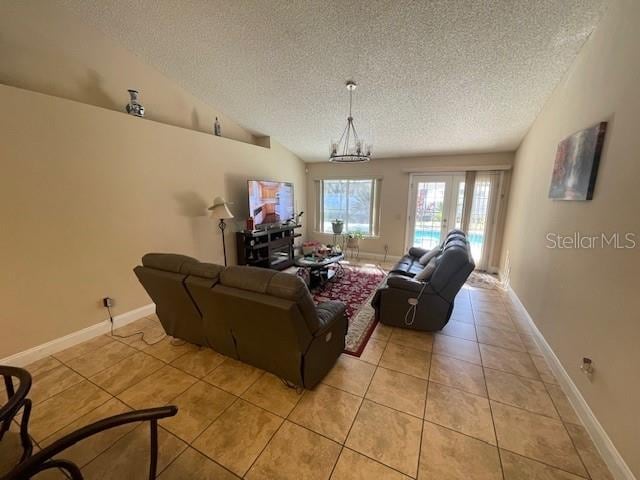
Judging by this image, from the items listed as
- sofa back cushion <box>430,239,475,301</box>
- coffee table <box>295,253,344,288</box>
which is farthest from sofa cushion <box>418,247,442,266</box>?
coffee table <box>295,253,344,288</box>

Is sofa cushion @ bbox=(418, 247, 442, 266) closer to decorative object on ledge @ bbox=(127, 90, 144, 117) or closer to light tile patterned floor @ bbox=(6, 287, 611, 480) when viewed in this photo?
light tile patterned floor @ bbox=(6, 287, 611, 480)

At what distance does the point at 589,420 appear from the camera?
162 cm

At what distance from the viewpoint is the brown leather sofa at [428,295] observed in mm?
2479

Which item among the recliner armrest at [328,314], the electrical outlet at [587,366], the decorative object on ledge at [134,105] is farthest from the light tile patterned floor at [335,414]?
the decorative object on ledge at [134,105]

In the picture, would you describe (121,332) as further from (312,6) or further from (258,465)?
(312,6)

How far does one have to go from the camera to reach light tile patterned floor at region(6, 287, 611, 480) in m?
1.42

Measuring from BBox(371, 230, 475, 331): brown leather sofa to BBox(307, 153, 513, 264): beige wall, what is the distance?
2.87 metres

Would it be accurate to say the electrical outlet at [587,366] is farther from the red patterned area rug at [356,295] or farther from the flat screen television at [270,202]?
the flat screen television at [270,202]

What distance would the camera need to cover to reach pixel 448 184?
5.00 meters

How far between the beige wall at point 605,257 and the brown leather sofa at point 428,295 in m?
0.78

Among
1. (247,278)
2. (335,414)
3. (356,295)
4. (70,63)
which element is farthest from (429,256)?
(70,63)

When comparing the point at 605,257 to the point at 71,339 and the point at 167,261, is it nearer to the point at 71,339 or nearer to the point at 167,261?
the point at 167,261

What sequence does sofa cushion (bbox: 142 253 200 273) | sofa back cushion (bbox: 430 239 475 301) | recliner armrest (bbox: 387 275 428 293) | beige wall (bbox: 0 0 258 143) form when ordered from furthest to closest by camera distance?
recliner armrest (bbox: 387 275 428 293) < sofa back cushion (bbox: 430 239 475 301) < beige wall (bbox: 0 0 258 143) < sofa cushion (bbox: 142 253 200 273)

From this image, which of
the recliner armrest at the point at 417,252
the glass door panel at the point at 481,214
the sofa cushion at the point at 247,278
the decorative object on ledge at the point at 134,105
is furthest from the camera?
the glass door panel at the point at 481,214
